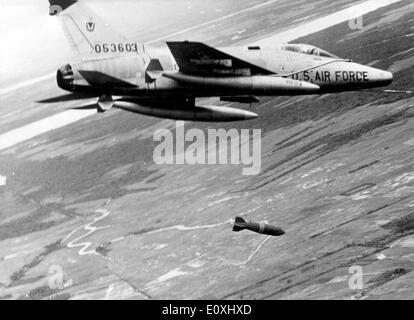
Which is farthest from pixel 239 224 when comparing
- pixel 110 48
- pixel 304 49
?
pixel 110 48

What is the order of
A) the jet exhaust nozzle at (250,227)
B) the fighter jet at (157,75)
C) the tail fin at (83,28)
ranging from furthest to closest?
the jet exhaust nozzle at (250,227) < the tail fin at (83,28) < the fighter jet at (157,75)

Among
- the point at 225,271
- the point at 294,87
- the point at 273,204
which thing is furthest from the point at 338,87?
the point at 273,204

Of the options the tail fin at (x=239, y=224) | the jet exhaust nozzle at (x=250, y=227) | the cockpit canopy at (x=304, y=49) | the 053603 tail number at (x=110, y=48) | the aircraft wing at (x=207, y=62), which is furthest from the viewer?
the jet exhaust nozzle at (x=250, y=227)

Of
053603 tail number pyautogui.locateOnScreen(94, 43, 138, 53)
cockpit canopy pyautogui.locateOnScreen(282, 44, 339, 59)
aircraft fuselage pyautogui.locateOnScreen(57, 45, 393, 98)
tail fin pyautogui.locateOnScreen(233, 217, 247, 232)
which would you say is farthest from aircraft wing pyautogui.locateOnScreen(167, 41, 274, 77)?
tail fin pyautogui.locateOnScreen(233, 217, 247, 232)

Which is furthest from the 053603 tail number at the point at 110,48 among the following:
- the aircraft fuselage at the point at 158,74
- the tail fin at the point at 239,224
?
the tail fin at the point at 239,224

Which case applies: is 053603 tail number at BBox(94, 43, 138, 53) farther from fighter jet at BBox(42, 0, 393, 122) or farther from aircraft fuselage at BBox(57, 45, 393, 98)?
aircraft fuselage at BBox(57, 45, 393, 98)

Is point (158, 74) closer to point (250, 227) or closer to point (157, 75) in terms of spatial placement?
point (157, 75)

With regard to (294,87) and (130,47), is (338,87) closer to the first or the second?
(294,87)

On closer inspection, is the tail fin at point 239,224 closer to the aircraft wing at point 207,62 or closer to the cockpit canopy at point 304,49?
the cockpit canopy at point 304,49
